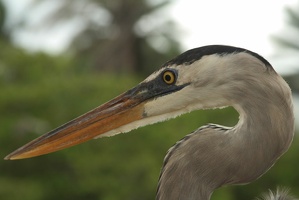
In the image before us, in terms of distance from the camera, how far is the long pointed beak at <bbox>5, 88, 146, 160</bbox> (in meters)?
3.86

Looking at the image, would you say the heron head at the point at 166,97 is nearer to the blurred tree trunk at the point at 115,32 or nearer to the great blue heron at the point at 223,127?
the great blue heron at the point at 223,127

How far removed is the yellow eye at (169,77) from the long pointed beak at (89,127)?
21 cm

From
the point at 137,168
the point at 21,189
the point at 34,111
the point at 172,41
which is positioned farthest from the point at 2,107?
the point at 172,41

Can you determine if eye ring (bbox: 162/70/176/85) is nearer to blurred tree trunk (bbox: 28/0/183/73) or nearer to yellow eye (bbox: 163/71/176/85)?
yellow eye (bbox: 163/71/176/85)

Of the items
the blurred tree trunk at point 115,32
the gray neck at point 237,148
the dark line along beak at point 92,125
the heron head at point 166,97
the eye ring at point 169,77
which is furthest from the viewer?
the blurred tree trunk at point 115,32

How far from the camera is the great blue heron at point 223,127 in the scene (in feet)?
11.4

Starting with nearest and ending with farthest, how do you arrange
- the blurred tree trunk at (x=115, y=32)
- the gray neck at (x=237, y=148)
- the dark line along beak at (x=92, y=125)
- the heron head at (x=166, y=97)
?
the gray neck at (x=237, y=148), the heron head at (x=166, y=97), the dark line along beak at (x=92, y=125), the blurred tree trunk at (x=115, y=32)

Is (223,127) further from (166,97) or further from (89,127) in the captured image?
(89,127)

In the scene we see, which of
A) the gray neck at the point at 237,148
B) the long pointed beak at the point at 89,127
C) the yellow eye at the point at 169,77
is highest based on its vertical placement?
the yellow eye at the point at 169,77

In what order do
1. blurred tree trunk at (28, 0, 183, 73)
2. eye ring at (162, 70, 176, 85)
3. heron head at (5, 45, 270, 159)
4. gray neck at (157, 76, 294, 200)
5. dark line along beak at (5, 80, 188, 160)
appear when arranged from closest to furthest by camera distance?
gray neck at (157, 76, 294, 200)
heron head at (5, 45, 270, 159)
eye ring at (162, 70, 176, 85)
dark line along beak at (5, 80, 188, 160)
blurred tree trunk at (28, 0, 183, 73)

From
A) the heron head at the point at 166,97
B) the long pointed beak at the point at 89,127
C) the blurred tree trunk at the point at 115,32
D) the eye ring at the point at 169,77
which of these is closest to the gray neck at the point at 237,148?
the heron head at the point at 166,97

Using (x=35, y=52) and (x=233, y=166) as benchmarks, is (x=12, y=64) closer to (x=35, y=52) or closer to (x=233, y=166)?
(x=35, y=52)

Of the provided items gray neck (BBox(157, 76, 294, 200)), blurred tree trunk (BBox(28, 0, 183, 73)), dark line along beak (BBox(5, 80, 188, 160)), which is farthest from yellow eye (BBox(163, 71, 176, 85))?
blurred tree trunk (BBox(28, 0, 183, 73))

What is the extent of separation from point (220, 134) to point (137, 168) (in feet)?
56.9
